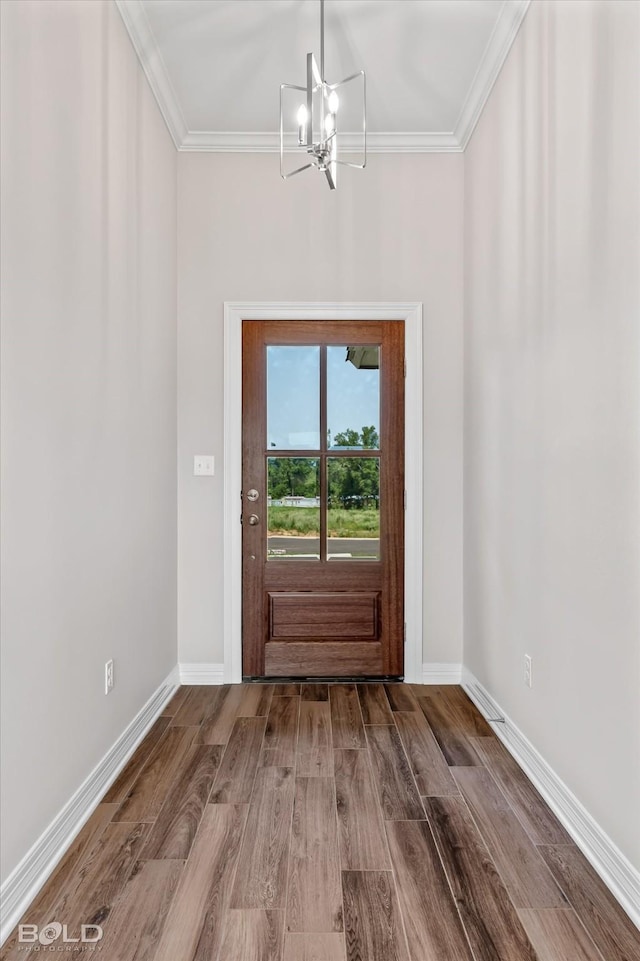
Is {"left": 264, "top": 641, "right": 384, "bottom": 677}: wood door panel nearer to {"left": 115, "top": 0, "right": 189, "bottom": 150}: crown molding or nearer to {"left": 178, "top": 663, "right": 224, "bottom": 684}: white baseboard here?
{"left": 178, "top": 663, "right": 224, "bottom": 684}: white baseboard

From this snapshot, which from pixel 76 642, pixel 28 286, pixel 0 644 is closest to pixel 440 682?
pixel 76 642

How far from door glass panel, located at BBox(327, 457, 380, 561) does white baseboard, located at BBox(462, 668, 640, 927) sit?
109 centimetres

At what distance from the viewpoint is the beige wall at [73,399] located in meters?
1.53

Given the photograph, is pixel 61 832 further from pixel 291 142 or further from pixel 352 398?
pixel 291 142

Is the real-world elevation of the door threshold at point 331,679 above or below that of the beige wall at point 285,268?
below

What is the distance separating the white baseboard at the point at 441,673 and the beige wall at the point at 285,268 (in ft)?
0.16

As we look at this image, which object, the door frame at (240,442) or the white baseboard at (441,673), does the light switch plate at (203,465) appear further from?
the white baseboard at (441,673)

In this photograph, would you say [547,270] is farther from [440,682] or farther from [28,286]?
[440,682]

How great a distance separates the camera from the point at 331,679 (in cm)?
A: 324

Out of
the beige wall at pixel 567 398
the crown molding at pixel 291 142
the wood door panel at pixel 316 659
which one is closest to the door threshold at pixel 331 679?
the wood door panel at pixel 316 659

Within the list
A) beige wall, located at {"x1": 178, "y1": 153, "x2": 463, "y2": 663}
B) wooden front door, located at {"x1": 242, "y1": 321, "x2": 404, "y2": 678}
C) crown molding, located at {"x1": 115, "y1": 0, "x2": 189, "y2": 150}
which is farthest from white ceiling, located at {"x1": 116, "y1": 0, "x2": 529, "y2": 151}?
wooden front door, located at {"x1": 242, "y1": 321, "x2": 404, "y2": 678}

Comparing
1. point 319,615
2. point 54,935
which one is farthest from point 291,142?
point 54,935

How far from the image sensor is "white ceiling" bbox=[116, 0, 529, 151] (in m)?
2.35

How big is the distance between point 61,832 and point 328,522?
6.26 ft
